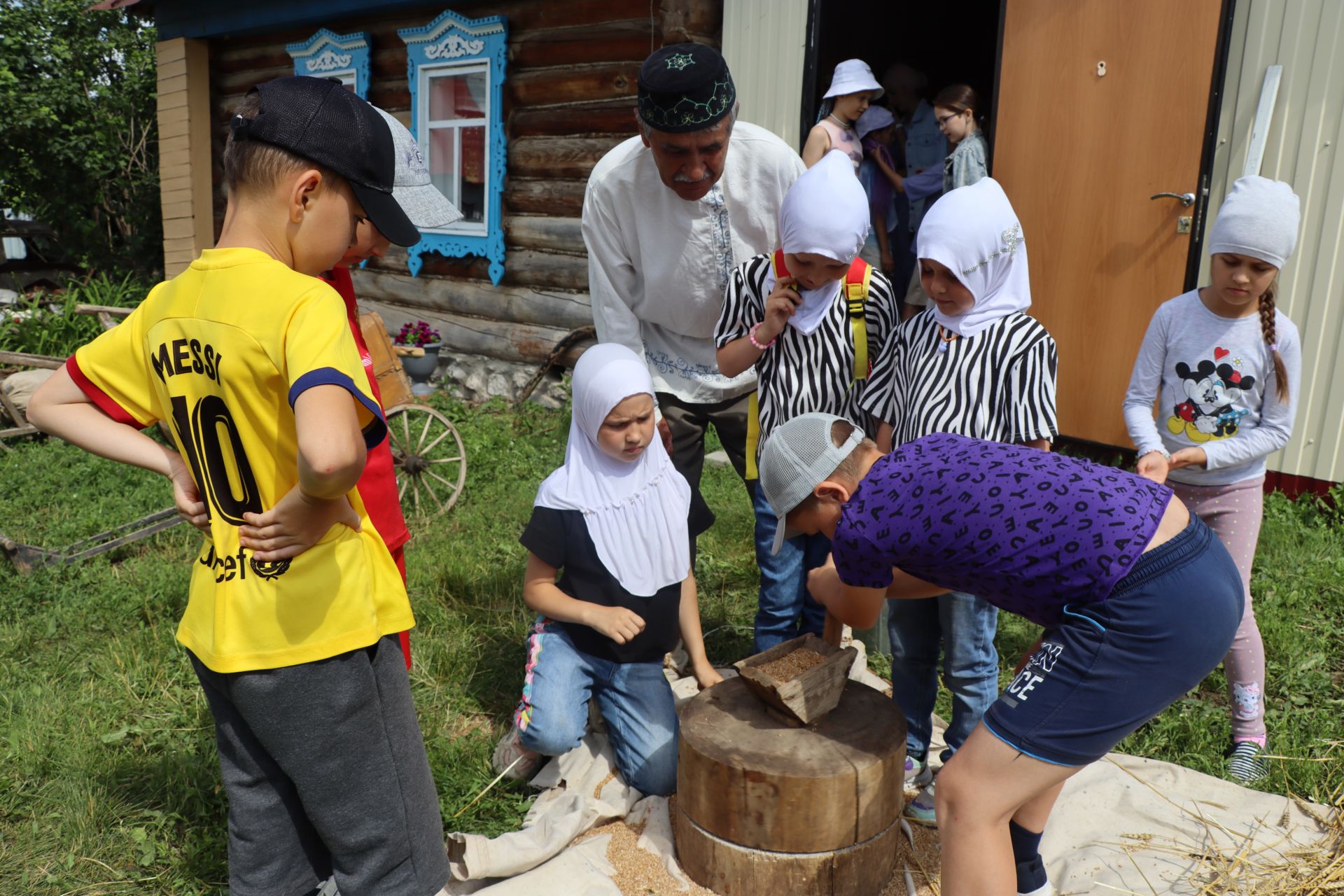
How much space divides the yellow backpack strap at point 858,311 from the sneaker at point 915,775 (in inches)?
46.4

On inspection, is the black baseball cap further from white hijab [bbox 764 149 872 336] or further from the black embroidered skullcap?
white hijab [bbox 764 149 872 336]

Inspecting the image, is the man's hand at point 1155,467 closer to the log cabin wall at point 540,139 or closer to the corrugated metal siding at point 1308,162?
the corrugated metal siding at point 1308,162

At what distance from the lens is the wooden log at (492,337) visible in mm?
7844

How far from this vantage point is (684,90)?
2.81m

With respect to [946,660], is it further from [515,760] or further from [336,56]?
[336,56]

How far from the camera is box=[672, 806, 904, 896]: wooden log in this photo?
8.20ft

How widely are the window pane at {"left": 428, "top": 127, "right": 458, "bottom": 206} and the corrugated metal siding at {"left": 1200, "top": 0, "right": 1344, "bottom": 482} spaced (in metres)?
6.00

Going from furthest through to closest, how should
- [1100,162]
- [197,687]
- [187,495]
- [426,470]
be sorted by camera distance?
[426,470], [1100,162], [197,687], [187,495]

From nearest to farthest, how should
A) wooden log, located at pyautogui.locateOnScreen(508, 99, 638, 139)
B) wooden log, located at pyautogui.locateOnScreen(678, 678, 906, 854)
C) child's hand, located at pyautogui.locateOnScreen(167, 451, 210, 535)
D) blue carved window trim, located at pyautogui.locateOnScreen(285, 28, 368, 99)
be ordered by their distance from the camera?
child's hand, located at pyautogui.locateOnScreen(167, 451, 210, 535) → wooden log, located at pyautogui.locateOnScreen(678, 678, 906, 854) → wooden log, located at pyautogui.locateOnScreen(508, 99, 638, 139) → blue carved window trim, located at pyautogui.locateOnScreen(285, 28, 368, 99)

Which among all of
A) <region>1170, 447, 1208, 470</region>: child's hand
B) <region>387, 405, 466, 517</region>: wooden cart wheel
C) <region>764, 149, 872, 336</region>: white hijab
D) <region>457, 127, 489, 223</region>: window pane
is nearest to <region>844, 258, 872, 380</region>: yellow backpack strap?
<region>764, 149, 872, 336</region>: white hijab

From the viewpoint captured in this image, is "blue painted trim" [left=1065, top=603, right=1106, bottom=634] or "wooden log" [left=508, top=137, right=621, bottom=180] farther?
"wooden log" [left=508, top=137, right=621, bottom=180]

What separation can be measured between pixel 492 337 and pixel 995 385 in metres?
6.21

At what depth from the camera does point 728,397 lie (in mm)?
3449

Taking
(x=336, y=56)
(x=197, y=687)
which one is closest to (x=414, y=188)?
(x=197, y=687)
